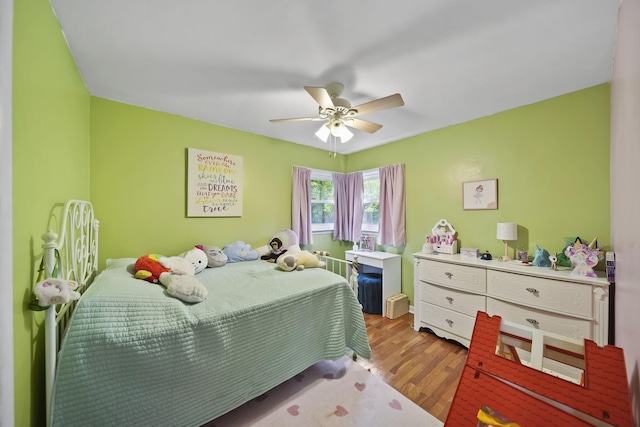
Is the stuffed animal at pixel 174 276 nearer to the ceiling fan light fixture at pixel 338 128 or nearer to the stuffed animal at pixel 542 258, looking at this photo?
the ceiling fan light fixture at pixel 338 128

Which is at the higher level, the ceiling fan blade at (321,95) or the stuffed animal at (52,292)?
the ceiling fan blade at (321,95)

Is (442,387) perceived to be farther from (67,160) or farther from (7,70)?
(67,160)

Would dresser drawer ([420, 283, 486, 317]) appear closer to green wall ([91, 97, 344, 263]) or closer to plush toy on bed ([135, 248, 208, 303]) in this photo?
green wall ([91, 97, 344, 263])

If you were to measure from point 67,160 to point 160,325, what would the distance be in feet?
3.89

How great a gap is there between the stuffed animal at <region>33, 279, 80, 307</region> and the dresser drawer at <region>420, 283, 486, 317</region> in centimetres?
279

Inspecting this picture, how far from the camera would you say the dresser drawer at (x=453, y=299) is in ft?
7.26

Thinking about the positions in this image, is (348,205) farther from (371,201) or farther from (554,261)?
(554,261)

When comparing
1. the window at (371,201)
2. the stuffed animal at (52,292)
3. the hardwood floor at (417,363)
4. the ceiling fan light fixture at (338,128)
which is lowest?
the hardwood floor at (417,363)

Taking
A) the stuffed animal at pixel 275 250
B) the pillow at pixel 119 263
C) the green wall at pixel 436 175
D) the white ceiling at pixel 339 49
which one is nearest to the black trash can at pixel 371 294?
the green wall at pixel 436 175

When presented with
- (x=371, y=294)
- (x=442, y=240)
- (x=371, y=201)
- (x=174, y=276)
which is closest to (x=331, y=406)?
(x=174, y=276)

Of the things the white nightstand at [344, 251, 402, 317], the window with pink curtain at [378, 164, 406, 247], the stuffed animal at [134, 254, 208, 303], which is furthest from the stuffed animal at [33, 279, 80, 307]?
the window with pink curtain at [378, 164, 406, 247]

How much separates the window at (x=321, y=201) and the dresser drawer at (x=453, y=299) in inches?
73.1

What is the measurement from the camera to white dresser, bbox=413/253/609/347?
5.42ft

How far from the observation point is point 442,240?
9.08 feet
